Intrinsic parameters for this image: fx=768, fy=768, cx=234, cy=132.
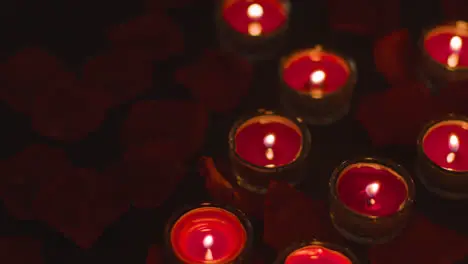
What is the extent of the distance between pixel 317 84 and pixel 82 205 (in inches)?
21.0

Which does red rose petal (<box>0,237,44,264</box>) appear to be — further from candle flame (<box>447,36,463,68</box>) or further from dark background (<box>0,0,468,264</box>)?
candle flame (<box>447,36,463,68</box>)

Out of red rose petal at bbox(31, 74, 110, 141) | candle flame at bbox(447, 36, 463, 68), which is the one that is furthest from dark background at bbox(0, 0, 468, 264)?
candle flame at bbox(447, 36, 463, 68)

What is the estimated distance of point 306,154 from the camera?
145 cm

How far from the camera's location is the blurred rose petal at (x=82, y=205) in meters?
1.38

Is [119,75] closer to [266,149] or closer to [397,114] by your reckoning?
[266,149]

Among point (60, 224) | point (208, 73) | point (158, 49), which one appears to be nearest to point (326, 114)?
point (208, 73)

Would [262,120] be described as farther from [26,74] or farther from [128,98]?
[26,74]

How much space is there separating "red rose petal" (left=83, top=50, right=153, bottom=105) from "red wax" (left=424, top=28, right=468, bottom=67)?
0.60 meters

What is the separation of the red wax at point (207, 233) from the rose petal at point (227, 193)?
45mm

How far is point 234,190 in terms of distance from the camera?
4.64 ft

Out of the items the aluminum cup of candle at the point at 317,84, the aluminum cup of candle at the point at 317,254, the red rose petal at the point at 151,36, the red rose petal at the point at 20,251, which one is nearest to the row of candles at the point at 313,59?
the aluminum cup of candle at the point at 317,84

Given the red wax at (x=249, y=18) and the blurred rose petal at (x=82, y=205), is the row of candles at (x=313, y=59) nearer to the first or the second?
the red wax at (x=249, y=18)

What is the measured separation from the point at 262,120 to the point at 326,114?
0.43 feet

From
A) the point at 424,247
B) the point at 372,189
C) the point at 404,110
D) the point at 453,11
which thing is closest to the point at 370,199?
the point at 372,189
